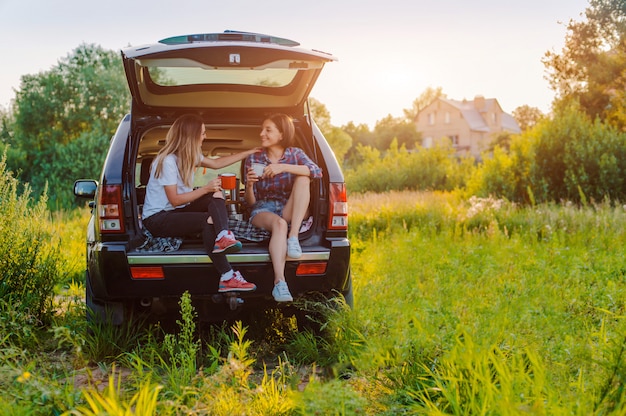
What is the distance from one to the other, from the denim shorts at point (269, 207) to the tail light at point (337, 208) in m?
0.53

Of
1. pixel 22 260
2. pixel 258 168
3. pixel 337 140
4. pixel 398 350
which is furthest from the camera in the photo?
pixel 337 140

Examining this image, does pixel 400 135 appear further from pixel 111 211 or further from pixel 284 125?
pixel 111 211

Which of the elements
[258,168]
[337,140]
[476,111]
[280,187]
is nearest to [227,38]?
[258,168]

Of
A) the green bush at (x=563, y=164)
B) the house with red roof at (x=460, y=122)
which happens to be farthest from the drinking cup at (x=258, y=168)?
the house with red roof at (x=460, y=122)

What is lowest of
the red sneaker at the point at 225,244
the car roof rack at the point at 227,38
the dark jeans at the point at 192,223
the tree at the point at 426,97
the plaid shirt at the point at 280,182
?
Answer: the red sneaker at the point at 225,244

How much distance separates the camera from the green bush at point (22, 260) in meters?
5.37

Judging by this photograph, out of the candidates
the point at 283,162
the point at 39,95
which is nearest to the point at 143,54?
the point at 283,162

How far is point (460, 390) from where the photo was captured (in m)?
3.37

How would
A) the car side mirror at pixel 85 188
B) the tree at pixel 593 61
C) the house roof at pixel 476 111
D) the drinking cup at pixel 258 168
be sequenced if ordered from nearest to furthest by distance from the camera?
the drinking cup at pixel 258 168, the car side mirror at pixel 85 188, the tree at pixel 593 61, the house roof at pixel 476 111

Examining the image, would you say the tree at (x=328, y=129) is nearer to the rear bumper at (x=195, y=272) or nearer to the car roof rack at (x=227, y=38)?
the car roof rack at (x=227, y=38)

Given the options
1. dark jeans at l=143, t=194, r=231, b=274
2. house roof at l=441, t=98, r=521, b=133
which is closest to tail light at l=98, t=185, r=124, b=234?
dark jeans at l=143, t=194, r=231, b=274

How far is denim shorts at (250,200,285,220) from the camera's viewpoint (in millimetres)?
5027

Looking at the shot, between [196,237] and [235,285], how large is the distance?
68cm

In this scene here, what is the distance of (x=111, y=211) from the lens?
4340 mm
